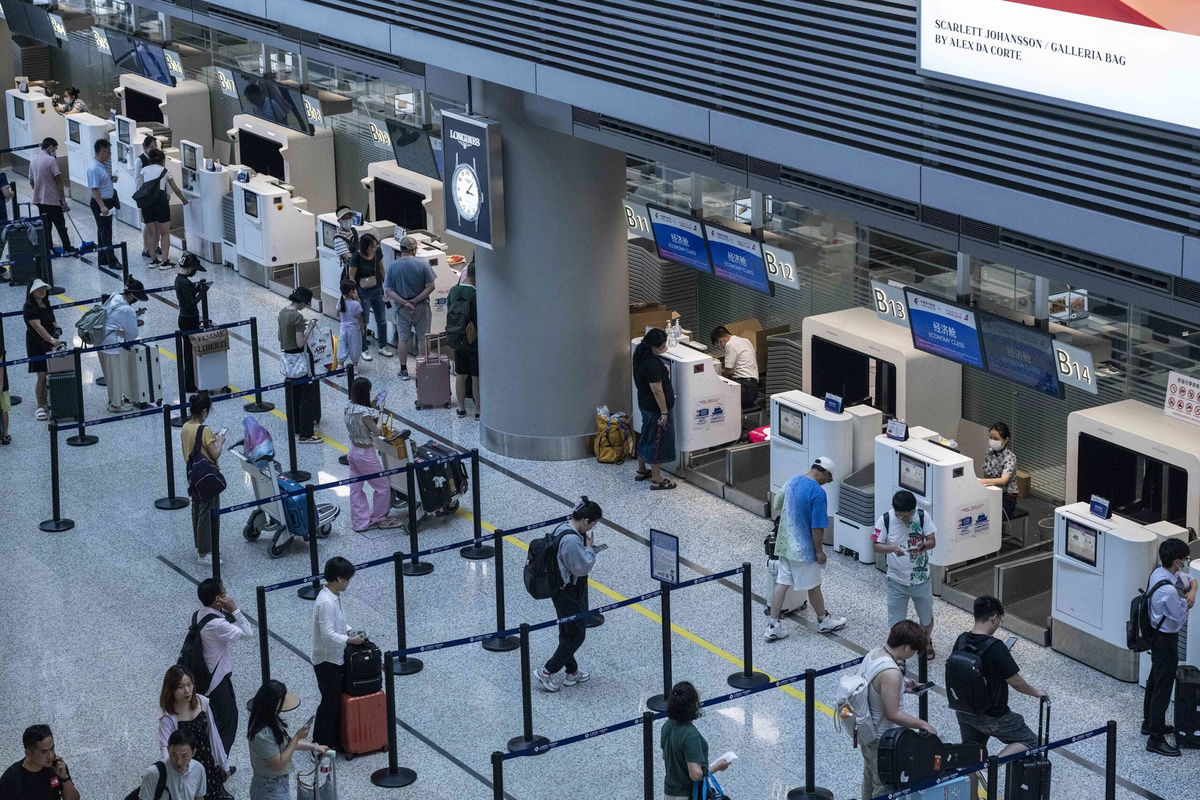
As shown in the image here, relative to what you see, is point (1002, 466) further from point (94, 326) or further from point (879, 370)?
point (94, 326)

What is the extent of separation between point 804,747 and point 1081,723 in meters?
1.78

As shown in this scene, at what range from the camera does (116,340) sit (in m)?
17.2

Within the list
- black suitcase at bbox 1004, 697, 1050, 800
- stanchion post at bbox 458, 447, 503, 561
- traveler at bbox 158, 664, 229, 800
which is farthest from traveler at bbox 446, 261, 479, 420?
black suitcase at bbox 1004, 697, 1050, 800

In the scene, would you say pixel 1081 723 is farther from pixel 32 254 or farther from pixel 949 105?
pixel 32 254

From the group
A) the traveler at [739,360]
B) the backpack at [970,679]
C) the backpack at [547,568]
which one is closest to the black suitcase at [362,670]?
the backpack at [547,568]

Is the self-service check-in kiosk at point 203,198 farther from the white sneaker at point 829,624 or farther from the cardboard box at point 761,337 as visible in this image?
the white sneaker at point 829,624

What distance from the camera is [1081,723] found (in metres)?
11.0

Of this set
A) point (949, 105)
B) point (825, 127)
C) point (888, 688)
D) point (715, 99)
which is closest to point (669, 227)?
point (715, 99)

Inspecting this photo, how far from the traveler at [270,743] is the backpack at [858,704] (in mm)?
2803

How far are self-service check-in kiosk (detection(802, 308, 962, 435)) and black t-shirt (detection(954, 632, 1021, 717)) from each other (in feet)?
15.4

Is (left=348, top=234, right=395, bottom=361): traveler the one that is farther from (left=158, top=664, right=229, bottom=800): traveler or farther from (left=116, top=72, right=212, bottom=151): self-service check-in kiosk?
(left=158, top=664, right=229, bottom=800): traveler

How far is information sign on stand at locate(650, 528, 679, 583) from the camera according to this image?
11008 millimetres

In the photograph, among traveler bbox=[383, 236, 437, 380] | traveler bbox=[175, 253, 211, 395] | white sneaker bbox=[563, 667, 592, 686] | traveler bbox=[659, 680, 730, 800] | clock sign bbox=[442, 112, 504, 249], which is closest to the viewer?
traveler bbox=[659, 680, 730, 800]

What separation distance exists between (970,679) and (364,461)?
242 inches
